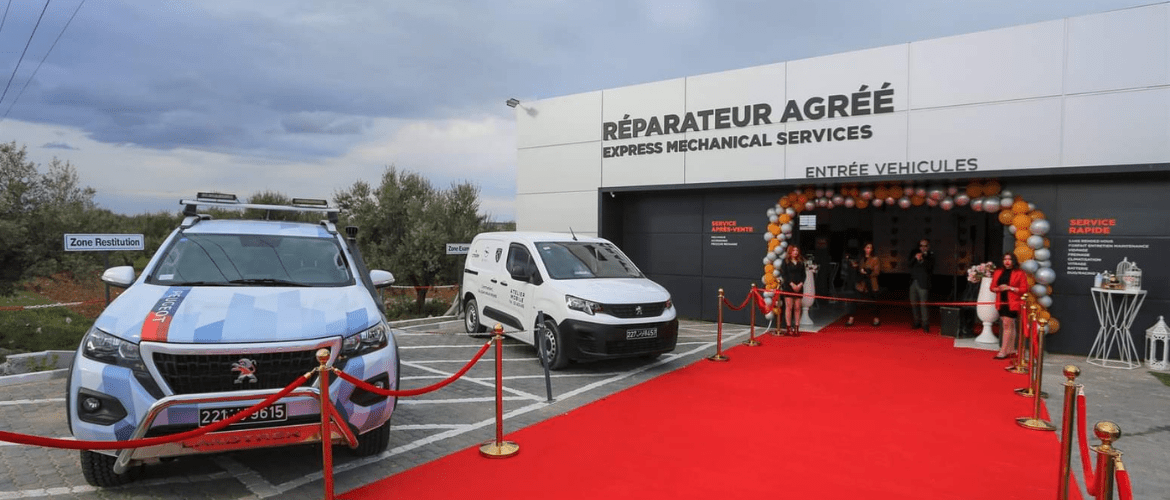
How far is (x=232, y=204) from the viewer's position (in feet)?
19.4

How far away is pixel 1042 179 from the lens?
9828 millimetres

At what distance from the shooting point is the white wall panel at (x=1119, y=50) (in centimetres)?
879

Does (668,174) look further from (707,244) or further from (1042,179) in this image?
(1042,179)

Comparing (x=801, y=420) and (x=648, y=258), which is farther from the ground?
(x=648, y=258)

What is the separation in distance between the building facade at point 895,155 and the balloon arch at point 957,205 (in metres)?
0.04

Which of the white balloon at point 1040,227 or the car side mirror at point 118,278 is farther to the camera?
the white balloon at point 1040,227

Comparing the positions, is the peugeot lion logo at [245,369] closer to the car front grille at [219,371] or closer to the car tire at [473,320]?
the car front grille at [219,371]

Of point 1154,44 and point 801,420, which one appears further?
point 1154,44

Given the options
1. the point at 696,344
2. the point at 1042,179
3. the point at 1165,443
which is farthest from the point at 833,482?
the point at 1042,179

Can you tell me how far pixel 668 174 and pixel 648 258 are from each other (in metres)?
2.06

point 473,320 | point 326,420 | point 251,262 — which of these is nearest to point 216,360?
point 326,420

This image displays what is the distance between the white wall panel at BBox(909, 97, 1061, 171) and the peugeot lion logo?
1061 centimetres

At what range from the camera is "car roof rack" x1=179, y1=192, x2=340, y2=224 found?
5.71m

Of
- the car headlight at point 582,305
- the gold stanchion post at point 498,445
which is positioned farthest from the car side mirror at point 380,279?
the car headlight at point 582,305
